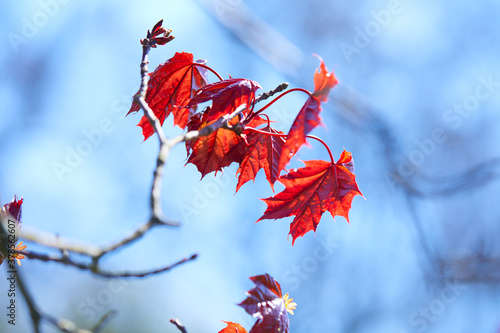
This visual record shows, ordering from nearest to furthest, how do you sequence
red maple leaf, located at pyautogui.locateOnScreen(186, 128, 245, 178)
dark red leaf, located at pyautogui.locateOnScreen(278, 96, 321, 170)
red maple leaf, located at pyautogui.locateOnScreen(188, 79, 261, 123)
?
dark red leaf, located at pyautogui.locateOnScreen(278, 96, 321, 170) < red maple leaf, located at pyautogui.locateOnScreen(188, 79, 261, 123) < red maple leaf, located at pyautogui.locateOnScreen(186, 128, 245, 178)

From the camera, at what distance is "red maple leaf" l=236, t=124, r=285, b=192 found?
38.5 inches

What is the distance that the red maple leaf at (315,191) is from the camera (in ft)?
3.27

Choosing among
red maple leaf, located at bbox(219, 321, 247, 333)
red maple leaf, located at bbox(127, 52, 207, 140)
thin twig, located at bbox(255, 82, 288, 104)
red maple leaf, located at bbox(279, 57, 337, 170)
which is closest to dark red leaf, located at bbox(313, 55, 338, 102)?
red maple leaf, located at bbox(279, 57, 337, 170)

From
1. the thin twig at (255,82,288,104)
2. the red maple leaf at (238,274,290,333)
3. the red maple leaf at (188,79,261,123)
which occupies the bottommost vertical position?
the red maple leaf at (238,274,290,333)

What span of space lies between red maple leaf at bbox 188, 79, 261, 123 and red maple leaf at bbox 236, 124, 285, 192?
0.39 feet

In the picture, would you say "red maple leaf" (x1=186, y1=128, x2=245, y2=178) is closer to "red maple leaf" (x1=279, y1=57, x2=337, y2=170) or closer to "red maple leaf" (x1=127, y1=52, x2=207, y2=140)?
"red maple leaf" (x1=127, y1=52, x2=207, y2=140)

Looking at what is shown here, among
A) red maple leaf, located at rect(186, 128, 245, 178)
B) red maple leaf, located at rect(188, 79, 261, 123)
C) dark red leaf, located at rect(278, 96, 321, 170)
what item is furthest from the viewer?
red maple leaf, located at rect(186, 128, 245, 178)

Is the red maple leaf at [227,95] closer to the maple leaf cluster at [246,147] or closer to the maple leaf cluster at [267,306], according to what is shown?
the maple leaf cluster at [246,147]

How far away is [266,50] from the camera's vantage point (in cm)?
259

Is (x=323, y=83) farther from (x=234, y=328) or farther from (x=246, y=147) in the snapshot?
(x=234, y=328)

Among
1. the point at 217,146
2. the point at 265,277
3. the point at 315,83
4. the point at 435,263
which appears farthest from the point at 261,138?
the point at 435,263

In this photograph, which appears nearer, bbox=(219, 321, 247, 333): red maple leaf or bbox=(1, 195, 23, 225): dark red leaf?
bbox=(1, 195, 23, 225): dark red leaf

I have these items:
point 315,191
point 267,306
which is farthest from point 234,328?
point 315,191

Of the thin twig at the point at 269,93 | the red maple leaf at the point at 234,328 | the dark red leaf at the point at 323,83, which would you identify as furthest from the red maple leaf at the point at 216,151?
the red maple leaf at the point at 234,328
